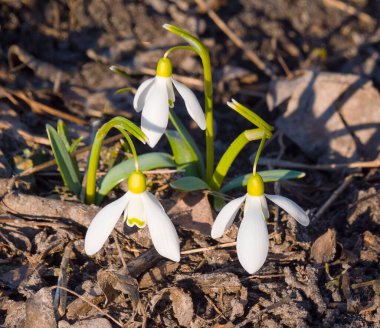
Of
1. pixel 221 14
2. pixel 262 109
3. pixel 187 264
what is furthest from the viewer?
pixel 221 14

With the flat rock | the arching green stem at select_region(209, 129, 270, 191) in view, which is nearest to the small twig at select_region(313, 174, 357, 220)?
the flat rock

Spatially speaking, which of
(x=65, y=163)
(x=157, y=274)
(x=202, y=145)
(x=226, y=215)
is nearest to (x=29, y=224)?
(x=65, y=163)

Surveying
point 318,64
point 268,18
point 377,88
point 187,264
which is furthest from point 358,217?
point 268,18

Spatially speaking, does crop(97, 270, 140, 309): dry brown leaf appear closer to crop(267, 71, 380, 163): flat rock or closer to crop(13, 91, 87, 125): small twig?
crop(13, 91, 87, 125): small twig

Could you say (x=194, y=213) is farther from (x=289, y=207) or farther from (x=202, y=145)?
(x=202, y=145)

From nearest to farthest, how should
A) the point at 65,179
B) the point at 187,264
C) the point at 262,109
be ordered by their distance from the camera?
the point at 187,264
the point at 65,179
the point at 262,109

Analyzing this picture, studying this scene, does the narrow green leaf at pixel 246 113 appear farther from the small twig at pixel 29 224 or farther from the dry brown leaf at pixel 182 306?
the small twig at pixel 29 224

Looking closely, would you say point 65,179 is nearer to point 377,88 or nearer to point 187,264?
point 187,264
